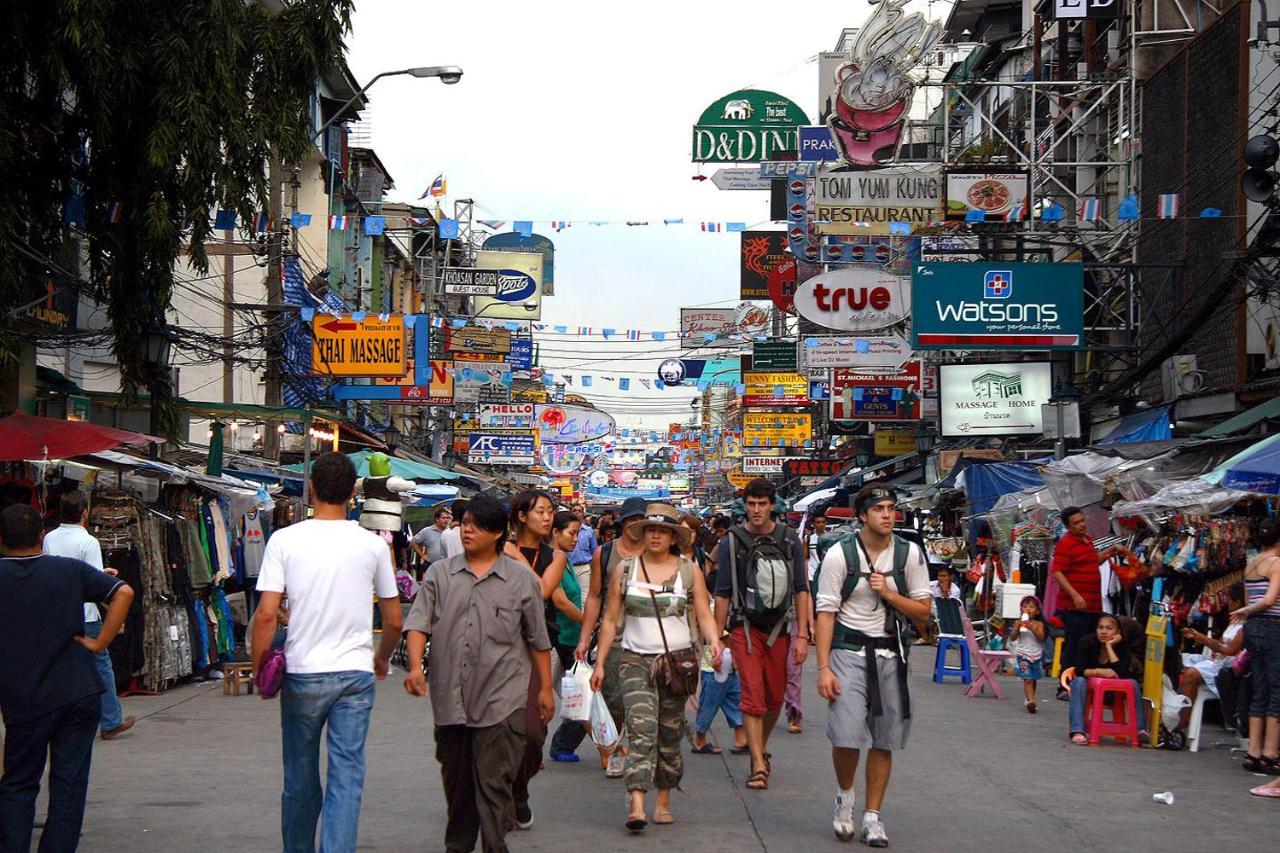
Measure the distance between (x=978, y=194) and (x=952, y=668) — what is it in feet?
30.6

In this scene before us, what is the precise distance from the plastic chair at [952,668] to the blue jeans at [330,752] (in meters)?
10.8

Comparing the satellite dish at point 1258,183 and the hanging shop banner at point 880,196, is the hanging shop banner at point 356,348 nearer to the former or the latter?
the hanging shop banner at point 880,196

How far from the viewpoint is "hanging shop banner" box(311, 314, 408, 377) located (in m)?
23.7

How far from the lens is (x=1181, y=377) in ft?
69.6

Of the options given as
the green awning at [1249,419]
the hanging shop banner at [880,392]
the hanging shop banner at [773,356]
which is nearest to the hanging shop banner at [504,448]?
the hanging shop banner at [773,356]

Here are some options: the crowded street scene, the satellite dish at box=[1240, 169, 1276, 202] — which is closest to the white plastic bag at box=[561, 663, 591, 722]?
the crowded street scene

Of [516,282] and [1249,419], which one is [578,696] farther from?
[516,282]

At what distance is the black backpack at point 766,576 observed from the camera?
9320 millimetres

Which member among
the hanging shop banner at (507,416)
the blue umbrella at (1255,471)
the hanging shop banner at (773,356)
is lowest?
the blue umbrella at (1255,471)

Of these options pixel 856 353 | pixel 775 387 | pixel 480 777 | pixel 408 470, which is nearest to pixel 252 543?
pixel 408 470

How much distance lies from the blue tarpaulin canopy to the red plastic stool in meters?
8.54

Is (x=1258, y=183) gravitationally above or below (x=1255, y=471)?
above

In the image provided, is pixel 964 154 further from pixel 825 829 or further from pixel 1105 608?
pixel 825 829

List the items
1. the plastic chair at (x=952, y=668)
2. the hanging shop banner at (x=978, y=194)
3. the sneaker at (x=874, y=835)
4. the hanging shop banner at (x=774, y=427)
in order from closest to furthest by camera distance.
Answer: the sneaker at (x=874, y=835)
the plastic chair at (x=952, y=668)
the hanging shop banner at (x=978, y=194)
the hanging shop banner at (x=774, y=427)
